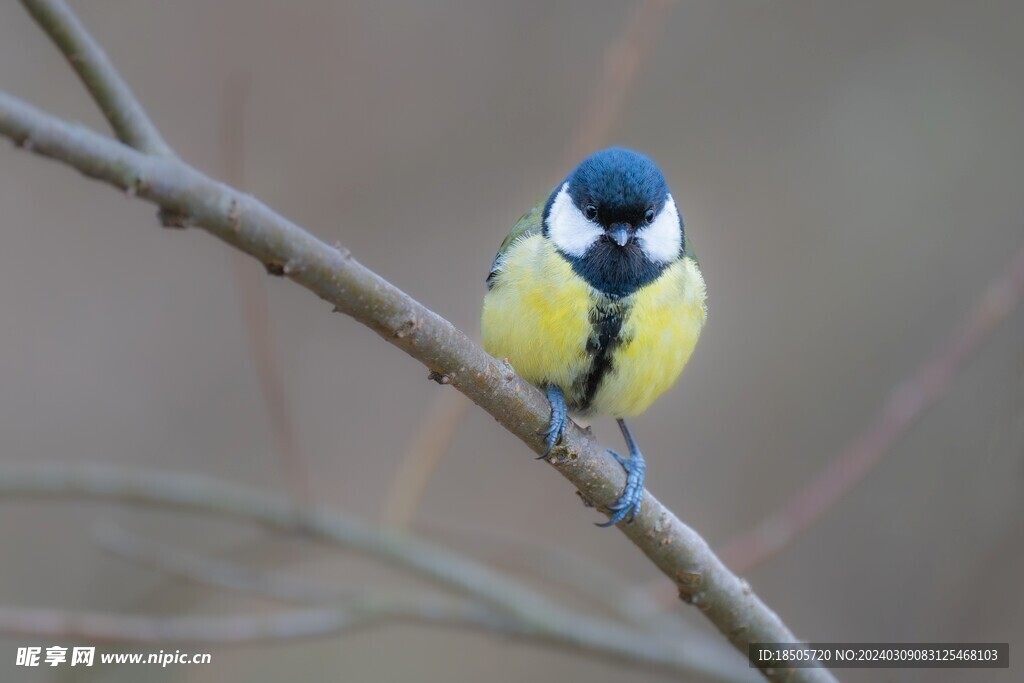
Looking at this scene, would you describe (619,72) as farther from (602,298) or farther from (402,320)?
(402,320)

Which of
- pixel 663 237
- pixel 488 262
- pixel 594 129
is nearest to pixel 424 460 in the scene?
pixel 663 237

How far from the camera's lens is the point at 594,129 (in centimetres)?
241

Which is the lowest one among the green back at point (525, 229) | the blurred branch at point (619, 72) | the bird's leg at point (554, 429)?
the bird's leg at point (554, 429)

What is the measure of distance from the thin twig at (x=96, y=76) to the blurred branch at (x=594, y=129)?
53.2 inches

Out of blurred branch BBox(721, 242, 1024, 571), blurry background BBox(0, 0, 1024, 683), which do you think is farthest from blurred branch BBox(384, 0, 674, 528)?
blurry background BBox(0, 0, 1024, 683)

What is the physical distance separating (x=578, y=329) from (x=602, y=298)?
9 centimetres

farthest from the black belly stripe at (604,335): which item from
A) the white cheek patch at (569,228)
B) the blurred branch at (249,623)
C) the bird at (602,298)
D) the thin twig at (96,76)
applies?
the thin twig at (96,76)

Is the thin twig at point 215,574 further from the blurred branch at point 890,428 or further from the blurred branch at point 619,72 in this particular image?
the blurred branch at point 619,72

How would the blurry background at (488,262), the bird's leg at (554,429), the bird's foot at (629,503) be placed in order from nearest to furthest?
the bird's leg at (554,429) → the bird's foot at (629,503) → the blurry background at (488,262)

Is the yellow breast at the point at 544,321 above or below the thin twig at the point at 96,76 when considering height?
above

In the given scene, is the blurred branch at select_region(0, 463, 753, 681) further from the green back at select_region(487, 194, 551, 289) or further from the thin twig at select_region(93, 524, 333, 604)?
the green back at select_region(487, 194, 551, 289)

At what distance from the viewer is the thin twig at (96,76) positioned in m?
1.14

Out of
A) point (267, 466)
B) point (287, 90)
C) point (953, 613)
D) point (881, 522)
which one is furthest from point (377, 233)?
point (953, 613)

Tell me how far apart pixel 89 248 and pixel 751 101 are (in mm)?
2869
